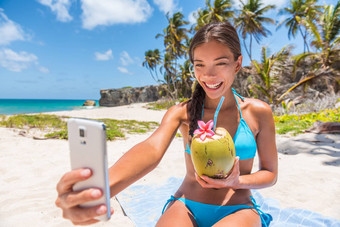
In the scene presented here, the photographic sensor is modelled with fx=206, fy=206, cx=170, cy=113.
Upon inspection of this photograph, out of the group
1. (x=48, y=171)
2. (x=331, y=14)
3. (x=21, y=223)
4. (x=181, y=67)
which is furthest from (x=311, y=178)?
(x=181, y=67)

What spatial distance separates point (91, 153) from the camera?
0.67 m

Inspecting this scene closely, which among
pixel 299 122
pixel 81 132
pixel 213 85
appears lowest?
pixel 299 122

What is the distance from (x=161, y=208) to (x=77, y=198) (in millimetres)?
2217

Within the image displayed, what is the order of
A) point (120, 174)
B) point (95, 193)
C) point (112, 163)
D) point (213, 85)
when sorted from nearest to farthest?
point (95, 193)
point (120, 174)
point (213, 85)
point (112, 163)

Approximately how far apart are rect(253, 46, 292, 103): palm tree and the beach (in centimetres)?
867

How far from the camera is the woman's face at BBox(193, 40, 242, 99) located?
1.34m

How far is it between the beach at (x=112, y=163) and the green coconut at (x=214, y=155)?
1.64 meters

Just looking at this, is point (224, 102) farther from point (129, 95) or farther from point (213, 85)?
point (129, 95)

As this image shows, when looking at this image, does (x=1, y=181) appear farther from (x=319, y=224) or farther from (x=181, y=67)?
(x=181, y=67)

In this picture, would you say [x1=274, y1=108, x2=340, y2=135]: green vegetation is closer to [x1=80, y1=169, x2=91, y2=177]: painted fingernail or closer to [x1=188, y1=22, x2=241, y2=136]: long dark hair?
[x1=188, y1=22, x2=241, y2=136]: long dark hair

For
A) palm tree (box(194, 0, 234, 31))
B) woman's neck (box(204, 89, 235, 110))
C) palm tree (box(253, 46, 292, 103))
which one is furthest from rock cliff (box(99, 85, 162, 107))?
woman's neck (box(204, 89, 235, 110))

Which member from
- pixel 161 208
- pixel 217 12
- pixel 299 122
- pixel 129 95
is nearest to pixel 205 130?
pixel 161 208

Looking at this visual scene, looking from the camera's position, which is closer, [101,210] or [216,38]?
[101,210]

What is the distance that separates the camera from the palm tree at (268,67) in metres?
13.7
